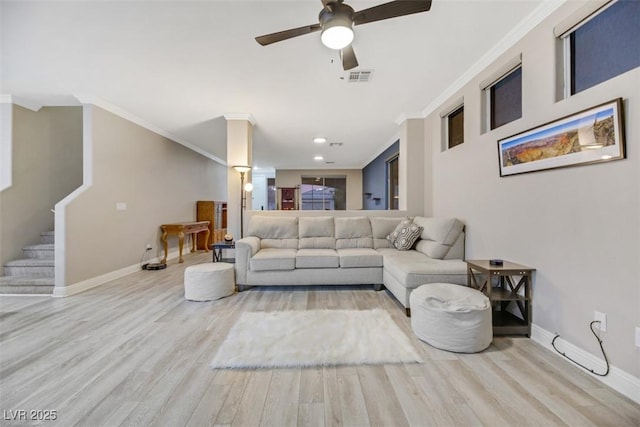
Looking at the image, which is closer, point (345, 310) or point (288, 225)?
point (345, 310)

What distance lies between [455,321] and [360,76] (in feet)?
8.84

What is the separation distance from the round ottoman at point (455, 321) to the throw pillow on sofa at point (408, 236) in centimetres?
150

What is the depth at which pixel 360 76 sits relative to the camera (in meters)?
3.05

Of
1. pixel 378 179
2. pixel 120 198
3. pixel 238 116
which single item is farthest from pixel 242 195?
pixel 378 179

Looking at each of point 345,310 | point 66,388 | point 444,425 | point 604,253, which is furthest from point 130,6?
point 604,253

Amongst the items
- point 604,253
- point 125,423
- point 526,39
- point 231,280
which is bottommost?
point 125,423

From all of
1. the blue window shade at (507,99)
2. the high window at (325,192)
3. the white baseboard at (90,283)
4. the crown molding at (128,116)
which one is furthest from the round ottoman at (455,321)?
the high window at (325,192)

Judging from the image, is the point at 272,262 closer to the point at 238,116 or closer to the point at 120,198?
the point at 238,116

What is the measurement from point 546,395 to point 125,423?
2322 millimetres

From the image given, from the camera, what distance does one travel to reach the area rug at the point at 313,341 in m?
1.87

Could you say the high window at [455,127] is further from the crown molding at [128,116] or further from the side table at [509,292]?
the crown molding at [128,116]

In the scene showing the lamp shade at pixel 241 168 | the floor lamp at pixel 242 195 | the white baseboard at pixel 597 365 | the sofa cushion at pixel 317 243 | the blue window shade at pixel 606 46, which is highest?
the blue window shade at pixel 606 46

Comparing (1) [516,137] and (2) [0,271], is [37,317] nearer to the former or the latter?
(2) [0,271]

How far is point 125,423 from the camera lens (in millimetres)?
1340
